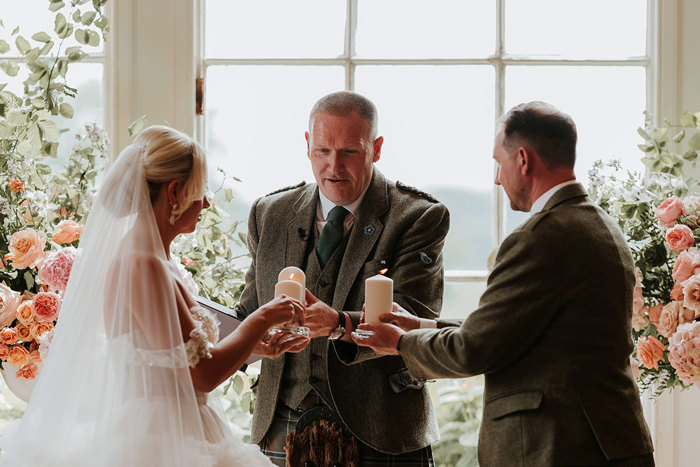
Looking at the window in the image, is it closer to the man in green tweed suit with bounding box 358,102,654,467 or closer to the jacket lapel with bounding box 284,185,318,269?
the jacket lapel with bounding box 284,185,318,269

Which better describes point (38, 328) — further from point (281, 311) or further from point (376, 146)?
point (376, 146)

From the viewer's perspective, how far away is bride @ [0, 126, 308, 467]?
201 centimetres

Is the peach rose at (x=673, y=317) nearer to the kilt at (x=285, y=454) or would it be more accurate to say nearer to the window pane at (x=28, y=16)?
the kilt at (x=285, y=454)

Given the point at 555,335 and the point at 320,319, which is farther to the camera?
the point at 320,319

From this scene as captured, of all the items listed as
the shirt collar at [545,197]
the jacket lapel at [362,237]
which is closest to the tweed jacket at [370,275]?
the jacket lapel at [362,237]

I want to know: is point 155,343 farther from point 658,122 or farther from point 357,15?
point 658,122

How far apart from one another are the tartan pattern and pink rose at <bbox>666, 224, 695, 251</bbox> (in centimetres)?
108

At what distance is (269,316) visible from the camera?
228 centimetres

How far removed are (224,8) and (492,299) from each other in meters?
2.15

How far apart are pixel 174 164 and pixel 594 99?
85.2 inches

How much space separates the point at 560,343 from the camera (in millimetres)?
2000

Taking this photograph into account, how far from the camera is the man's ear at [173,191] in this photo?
2.19 metres

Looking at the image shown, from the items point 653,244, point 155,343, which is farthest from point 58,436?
point 653,244

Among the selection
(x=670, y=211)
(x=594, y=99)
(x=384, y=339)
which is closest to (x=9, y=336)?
(x=384, y=339)
